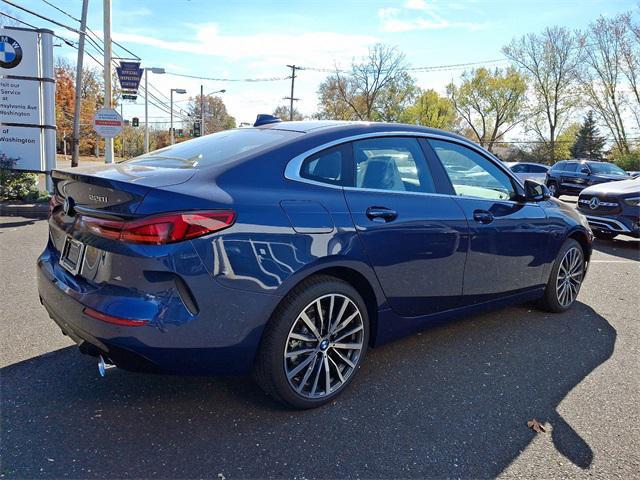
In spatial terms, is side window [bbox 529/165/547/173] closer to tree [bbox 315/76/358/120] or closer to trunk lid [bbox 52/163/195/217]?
trunk lid [bbox 52/163/195/217]

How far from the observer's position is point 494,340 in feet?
13.2

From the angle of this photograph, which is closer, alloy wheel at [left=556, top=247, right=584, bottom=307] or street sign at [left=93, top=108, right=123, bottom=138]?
alloy wheel at [left=556, top=247, right=584, bottom=307]

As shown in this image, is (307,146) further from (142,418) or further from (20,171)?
(20,171)

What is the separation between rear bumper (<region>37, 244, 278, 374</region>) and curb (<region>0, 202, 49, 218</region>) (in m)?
8.28

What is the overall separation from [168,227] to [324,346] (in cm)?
114

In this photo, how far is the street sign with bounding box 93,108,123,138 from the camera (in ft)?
45.0

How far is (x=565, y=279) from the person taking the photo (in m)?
4.66

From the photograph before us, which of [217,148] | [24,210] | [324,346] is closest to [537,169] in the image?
[24,210]

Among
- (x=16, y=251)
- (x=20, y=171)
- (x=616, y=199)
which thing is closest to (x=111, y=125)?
(x=20, y=171)

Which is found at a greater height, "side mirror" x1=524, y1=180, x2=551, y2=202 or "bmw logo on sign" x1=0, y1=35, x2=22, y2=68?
"bmw logo on sign" x1=0, y1=35, x2=22, y2=68

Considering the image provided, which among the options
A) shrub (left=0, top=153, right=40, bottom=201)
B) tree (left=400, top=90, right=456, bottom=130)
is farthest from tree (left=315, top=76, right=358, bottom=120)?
shrub (left=0, top=153, right=40, bottom=201)

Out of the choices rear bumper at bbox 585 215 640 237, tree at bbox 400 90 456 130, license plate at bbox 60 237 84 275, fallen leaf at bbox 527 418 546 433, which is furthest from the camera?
tree at bbox 400 90 456 130

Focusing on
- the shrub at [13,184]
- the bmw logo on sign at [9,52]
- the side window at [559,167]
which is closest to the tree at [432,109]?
the side window at [559,167]

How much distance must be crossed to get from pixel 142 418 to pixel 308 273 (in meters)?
1.18
